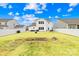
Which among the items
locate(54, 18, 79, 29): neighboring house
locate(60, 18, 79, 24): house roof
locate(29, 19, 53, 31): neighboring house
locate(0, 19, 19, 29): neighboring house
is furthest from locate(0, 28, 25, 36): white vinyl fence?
locate(60, 18, 79, 24): house roof

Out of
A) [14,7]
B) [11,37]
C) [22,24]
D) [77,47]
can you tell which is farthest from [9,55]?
[77,47]

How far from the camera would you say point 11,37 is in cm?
536

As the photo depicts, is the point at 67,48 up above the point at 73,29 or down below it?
below

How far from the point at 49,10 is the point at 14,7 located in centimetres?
86

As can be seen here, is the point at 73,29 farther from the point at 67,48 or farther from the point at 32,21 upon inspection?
the point at 32,21

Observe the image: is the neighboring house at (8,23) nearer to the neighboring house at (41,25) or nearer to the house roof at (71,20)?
the neighboring house at (41,25)

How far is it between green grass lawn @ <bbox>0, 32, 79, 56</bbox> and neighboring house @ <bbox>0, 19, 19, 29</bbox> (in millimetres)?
246

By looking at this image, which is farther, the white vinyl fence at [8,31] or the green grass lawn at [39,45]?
the white vinyl fence at [8,31]

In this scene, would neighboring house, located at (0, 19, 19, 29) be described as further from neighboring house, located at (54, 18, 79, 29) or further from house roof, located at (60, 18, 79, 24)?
house roof, located at (60, 18, 79, 24)

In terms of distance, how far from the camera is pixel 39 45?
17.4 ft

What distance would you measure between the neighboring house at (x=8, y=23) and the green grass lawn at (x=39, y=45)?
0.25 m

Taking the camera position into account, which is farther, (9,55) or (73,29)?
(73,29)

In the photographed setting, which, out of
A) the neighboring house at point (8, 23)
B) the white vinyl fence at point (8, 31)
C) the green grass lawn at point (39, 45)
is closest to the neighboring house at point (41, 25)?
the green grass lawn at point (39, 45)

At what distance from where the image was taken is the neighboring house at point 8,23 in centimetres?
533
